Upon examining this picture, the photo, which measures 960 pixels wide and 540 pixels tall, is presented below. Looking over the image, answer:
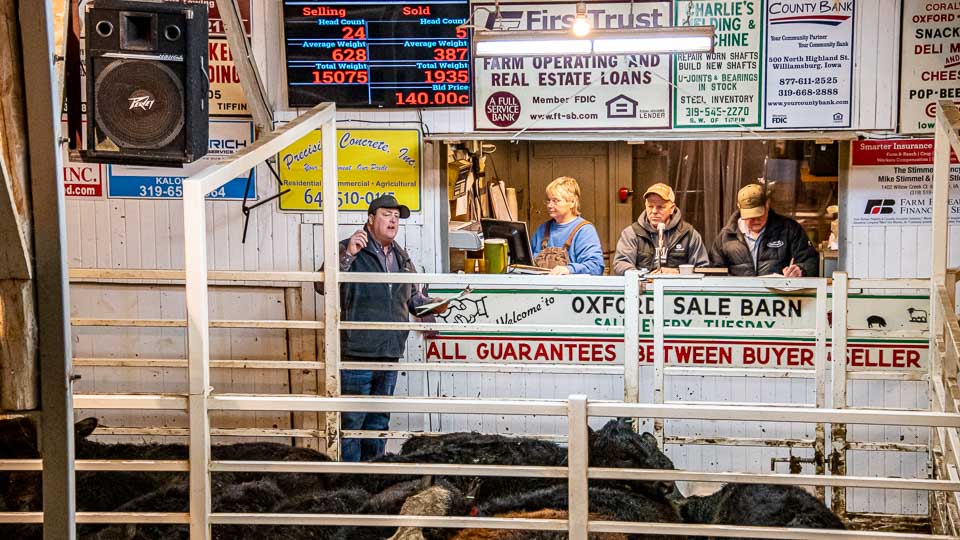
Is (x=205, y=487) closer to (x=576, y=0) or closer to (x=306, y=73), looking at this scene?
(x=306, y=73)

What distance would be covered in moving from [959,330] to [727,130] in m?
2.54

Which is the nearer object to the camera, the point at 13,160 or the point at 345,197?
the point at 13,160

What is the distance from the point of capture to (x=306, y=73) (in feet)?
24.8

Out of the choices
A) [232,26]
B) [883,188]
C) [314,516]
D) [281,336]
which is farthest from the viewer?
[281,336]

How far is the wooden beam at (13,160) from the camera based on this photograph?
279 cm

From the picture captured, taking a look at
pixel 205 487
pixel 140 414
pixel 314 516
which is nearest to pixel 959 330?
pixel 314 516

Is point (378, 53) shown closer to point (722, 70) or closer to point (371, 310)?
point (371, 310)

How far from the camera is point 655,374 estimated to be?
6.98 meters

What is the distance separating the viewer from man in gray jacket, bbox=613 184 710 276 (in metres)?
7.66

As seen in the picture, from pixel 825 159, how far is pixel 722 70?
93 centimetres

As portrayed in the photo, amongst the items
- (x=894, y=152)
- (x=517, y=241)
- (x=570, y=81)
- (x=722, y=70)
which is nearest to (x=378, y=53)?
(x=570, y=81)

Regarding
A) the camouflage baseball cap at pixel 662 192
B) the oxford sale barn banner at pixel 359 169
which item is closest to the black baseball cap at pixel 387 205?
the oxford sale barn banner at pixel 359 169

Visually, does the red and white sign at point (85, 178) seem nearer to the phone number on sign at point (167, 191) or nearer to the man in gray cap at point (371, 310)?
the phone number on sign at point (167, 191)

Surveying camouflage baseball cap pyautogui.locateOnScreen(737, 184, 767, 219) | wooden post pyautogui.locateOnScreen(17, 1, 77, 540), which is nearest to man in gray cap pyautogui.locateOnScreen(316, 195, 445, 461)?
camouflage baseball cap pyautogui.locateOnScreen(737, 184, 767, 219)
